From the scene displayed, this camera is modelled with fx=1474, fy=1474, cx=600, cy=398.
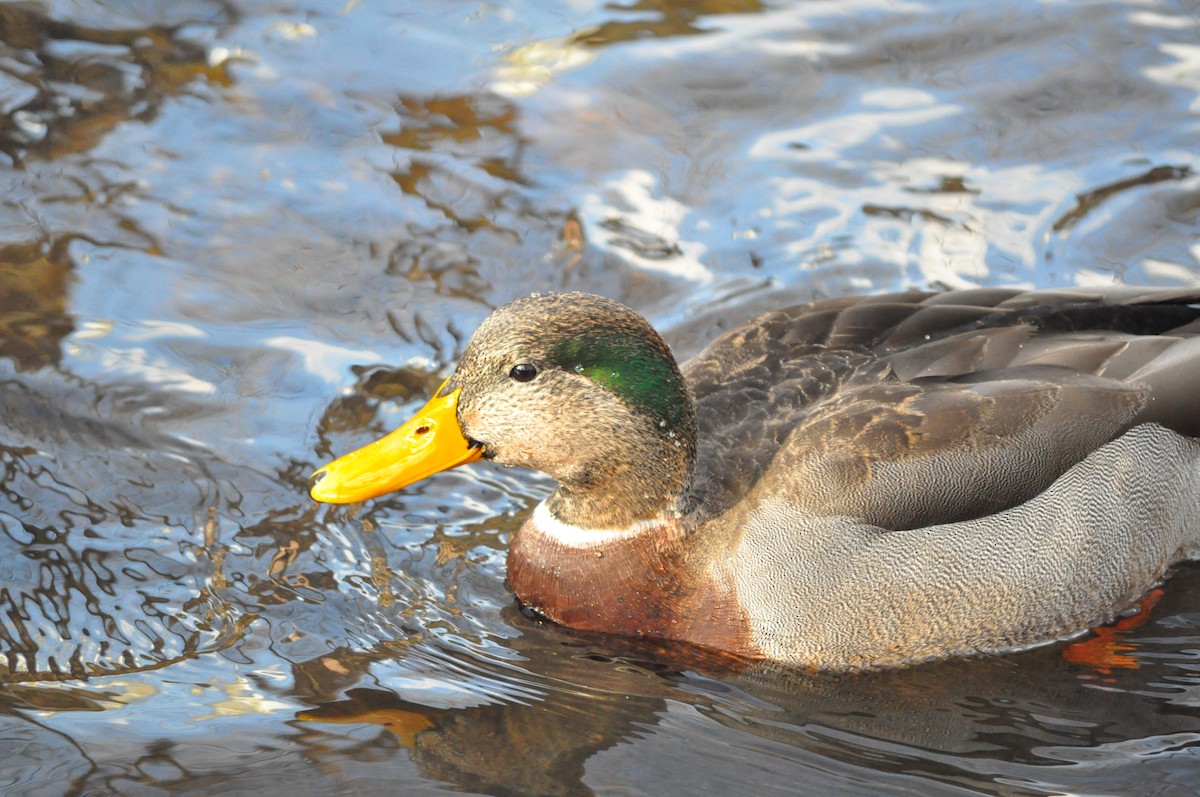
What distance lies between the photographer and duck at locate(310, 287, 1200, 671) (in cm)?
529

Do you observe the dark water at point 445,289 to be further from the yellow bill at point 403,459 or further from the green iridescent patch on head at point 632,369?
the green iridescent patch on head at point 632,369

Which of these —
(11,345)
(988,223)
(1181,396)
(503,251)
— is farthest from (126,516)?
(988,223)

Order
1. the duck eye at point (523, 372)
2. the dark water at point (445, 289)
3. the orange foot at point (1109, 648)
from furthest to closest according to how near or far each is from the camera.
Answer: the orange foot at point (1109, 648) → the duck eye at point (523, 372) → the dark water at point (445, 289)

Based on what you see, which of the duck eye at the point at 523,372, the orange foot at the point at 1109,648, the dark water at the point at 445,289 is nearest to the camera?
the dark water at the point at 445,289

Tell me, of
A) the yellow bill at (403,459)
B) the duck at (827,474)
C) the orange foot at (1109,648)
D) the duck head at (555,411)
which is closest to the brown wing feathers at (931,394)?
the duck at (827,474)

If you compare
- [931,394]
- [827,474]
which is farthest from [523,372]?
[931,394]

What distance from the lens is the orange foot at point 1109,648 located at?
557cm

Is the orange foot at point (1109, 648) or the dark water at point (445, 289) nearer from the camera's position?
the dark water at point (445, 289)

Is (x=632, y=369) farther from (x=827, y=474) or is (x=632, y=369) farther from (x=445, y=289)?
(x=445, y=289)

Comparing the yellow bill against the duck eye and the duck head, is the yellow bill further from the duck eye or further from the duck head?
the duck eye

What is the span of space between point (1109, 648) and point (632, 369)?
216 centimetres

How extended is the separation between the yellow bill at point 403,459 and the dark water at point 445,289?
0.55m

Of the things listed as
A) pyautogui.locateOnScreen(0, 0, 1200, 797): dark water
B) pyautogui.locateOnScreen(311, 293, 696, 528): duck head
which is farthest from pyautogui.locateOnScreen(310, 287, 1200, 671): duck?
pyautogui.locateOnScreen(0, 0, 1200, 797): dark water

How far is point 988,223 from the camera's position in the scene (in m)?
7.93
